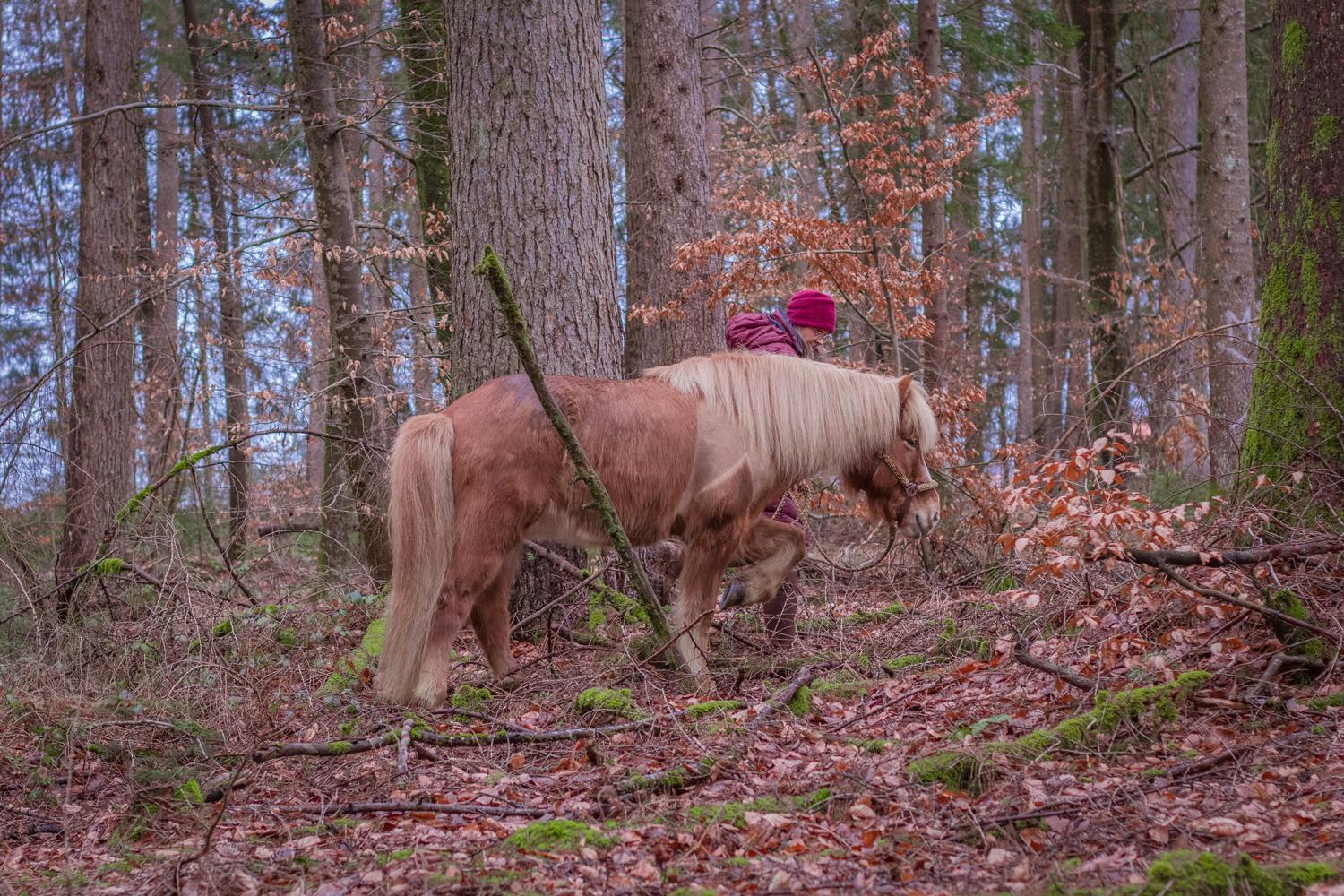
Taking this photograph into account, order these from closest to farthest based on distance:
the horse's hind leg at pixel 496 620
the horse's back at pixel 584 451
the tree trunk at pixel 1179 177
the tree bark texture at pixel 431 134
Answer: the horse's back at pixel 584 451, the horse's hind leg at pixel 496 620, the tree bark texture at pixel 431 134, the tree trunk at pixel 1179 177

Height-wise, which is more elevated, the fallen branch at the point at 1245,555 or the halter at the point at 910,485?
the halter at the point at 910,485

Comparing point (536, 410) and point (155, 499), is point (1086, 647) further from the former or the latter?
point (155, 499)

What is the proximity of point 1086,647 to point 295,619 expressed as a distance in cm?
514

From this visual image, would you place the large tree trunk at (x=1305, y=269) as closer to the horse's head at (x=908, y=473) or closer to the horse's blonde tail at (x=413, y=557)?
the horse's head at (x=908, y=473)

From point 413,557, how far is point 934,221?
8.24 metres

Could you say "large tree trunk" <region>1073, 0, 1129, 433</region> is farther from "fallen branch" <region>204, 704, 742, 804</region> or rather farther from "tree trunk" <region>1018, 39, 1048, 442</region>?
"fallen branch" <region>204, 704, 742, 804</region>

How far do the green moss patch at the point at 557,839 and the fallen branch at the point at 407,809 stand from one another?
298mm

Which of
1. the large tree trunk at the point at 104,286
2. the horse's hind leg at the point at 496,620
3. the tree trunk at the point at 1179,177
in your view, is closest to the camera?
the horse's hind leg at the point at 496,620

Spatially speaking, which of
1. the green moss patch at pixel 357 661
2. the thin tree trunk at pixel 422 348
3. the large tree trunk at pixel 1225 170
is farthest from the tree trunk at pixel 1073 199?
the green moss patch at pixel 357 661

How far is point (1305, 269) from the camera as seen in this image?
17.0 ft

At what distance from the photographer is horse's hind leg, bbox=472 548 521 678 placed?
241 inches

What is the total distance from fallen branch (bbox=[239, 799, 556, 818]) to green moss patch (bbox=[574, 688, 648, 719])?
1.12m

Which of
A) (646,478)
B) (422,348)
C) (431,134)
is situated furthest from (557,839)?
(422,348)

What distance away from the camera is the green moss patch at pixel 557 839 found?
11.7ft
